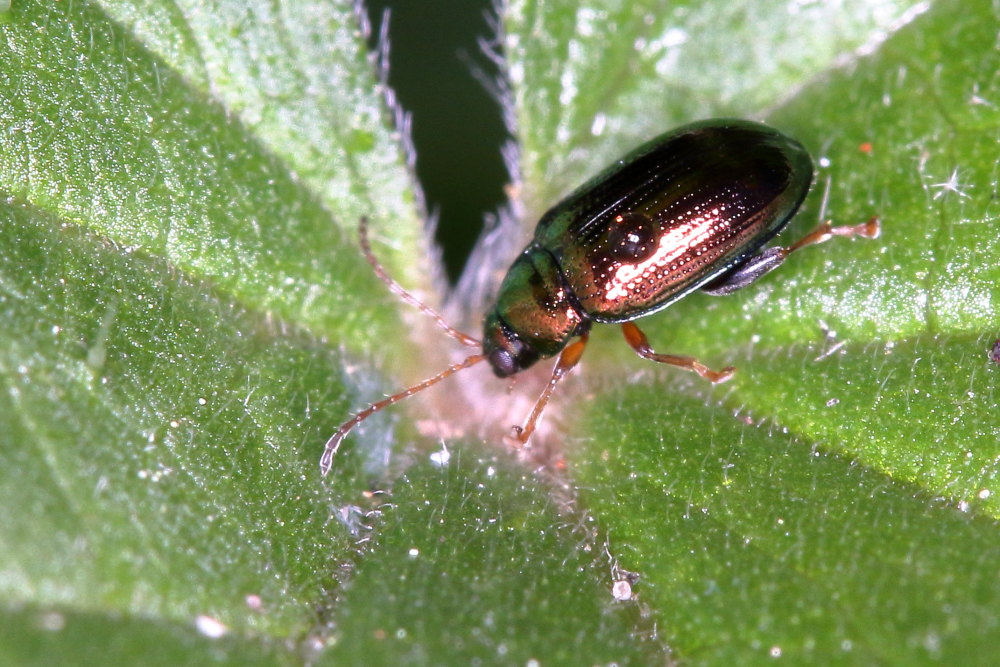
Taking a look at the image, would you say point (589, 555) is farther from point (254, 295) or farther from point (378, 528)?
point (254, 295)

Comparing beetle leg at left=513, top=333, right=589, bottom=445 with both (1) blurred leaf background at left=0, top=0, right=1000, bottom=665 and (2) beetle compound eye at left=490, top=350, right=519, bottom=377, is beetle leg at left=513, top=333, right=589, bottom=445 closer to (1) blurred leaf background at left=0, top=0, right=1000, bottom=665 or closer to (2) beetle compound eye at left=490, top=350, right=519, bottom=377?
(1) blurred leaf background at left=0, top=0, right=1000, bottom=665

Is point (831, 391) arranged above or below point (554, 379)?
below

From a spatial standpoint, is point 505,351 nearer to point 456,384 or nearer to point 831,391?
point 456,384

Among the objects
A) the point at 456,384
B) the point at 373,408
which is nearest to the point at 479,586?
the point at 373,408

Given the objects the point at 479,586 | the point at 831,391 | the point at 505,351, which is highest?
the point at 479,586

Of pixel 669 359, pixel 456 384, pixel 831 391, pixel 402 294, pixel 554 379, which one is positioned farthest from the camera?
pixel 456 384

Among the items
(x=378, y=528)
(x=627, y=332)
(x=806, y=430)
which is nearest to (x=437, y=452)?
(x=378, y=528)
